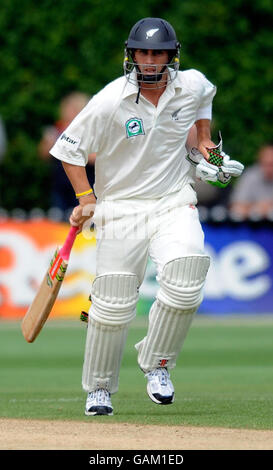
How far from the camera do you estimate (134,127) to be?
6.17 metres

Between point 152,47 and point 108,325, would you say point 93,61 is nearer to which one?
point 152,47

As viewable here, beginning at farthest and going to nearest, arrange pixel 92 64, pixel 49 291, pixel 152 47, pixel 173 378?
pixel 92 64 < pixel 173 378 < pixel 49 291 < pixel 152 47

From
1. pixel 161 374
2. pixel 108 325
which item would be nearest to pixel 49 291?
pixel 108 325

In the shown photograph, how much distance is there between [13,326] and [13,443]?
6223 millimetres

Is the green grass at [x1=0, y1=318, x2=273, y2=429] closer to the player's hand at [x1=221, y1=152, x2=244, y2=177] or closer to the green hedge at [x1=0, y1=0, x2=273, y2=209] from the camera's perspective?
the player's hand at [x1=221, y1=152, x2=244, y2=177]

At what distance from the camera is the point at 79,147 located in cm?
615

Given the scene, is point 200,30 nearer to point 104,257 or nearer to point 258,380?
point 258,380

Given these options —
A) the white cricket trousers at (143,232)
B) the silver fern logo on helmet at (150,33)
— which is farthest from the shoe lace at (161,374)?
the silver fern logo on helmet at (150,33)

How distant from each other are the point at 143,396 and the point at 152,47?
2.05m

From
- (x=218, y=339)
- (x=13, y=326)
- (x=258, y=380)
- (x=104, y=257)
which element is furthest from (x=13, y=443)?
(x=13, y=326)

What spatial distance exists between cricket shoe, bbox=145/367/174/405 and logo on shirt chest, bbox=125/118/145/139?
114 cm

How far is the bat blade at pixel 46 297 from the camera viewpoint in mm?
6398

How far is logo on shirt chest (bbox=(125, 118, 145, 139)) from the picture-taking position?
20.2ft

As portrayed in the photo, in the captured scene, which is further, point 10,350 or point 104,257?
point 10,350
